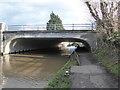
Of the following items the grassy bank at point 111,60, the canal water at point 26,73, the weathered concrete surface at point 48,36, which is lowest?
the canal water at point 26,73

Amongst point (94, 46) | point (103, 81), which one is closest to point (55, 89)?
point (103, 81)

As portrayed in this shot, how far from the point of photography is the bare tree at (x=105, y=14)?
10772mm

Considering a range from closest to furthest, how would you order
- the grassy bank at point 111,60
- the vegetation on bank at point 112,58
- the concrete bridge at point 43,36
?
the grassy bank at point 111,60, the vegetation on bank at point 112,58, the concrete bridge at point 43,36

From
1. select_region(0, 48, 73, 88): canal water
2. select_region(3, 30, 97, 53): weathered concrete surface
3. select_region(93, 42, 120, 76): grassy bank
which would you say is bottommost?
select_region(0, 48, 73, 88): canal water

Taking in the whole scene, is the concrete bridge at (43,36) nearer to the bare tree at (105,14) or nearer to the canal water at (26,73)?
the bare tree at (105,14)

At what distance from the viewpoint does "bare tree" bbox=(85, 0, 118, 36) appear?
10772 mm

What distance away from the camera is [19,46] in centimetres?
2248

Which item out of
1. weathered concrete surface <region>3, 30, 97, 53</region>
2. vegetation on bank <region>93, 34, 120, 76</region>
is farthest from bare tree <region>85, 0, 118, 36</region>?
weathered concrete surface <region>3, 30, 97, 53</region>

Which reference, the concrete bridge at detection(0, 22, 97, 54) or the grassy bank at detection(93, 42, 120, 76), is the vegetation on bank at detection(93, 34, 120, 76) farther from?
the concrete bridge at detection(0, 22, 97, 54)

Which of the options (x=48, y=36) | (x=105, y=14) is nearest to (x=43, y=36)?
(x=48, y=36)

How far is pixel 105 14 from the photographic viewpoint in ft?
39.4

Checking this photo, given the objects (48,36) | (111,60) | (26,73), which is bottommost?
(26,73)

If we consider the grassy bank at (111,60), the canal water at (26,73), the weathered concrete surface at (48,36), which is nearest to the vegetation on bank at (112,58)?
the grassy bank at (111,60)

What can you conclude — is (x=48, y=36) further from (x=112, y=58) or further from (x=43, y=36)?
(x=112, y=58)
